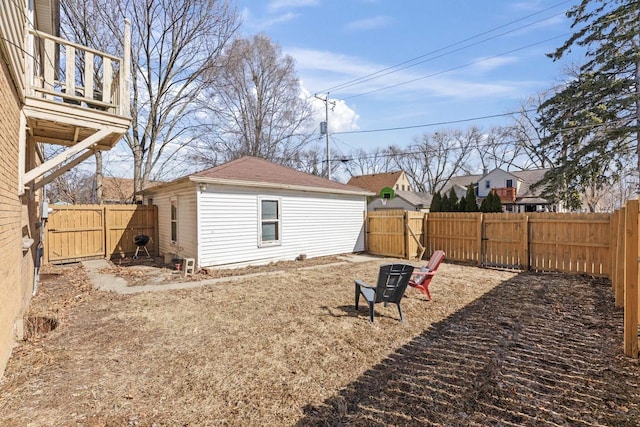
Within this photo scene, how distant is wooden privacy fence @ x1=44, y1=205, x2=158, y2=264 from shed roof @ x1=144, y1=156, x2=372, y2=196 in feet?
6.00

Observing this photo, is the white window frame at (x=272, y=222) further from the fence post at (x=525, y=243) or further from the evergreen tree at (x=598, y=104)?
the evergreen tree at (x=598, y=104)

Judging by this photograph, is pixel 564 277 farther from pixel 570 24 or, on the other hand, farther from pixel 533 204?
pixel 533 204

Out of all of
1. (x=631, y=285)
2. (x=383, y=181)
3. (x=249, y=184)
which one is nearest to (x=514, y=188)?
(x=383, y=181)

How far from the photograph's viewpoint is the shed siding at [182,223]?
29.6 feet

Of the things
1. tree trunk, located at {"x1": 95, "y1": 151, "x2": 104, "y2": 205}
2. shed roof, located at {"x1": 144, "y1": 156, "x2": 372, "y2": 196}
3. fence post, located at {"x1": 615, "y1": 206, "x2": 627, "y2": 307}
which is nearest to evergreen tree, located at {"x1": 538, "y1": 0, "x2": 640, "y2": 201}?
shed roof, located at {"x1": 144, "y1": 156, "x2": 372, "y2": 196}

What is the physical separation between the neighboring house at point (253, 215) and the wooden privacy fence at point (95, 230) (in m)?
0.73

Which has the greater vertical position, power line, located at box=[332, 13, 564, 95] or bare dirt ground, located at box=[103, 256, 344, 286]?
power line, located at box=[332, 13, 564, 95]

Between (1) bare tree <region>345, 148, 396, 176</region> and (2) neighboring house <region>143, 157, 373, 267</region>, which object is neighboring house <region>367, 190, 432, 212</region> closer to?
(1) bare tree <region>345, 148, 396, 176</region>

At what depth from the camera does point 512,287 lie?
24.4 ft

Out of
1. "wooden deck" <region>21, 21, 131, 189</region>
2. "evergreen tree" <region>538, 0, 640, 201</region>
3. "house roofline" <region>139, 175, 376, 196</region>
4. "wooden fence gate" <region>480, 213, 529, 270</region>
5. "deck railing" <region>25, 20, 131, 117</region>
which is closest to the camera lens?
"wooden deck" <region>21, 21, 131, 189</region>

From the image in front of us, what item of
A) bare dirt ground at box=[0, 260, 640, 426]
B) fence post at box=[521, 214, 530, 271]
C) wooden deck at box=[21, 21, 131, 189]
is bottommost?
bare dirt ground at box=[0, 260, 640, 426]

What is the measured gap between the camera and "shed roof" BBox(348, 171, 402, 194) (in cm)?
3694

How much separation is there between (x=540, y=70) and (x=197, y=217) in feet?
60.2

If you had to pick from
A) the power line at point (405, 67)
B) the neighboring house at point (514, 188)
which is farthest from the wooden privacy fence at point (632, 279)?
the neighboring house at point (514, 188)
